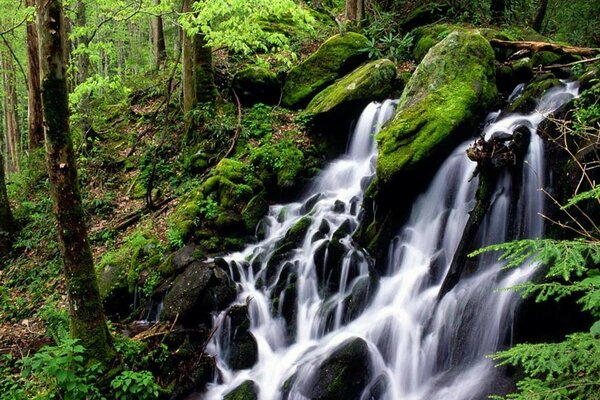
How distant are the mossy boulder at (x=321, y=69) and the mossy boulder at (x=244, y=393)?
299 inches

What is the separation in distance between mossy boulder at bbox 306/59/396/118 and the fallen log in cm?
254

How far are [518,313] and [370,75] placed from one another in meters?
6.76

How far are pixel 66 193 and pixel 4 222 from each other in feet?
22.4

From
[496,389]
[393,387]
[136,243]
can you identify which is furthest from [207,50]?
[496,389]

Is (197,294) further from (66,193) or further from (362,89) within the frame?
(362,89)

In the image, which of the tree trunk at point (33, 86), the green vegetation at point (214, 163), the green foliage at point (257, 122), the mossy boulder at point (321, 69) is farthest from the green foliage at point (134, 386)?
the tree trunk at point (33, 86)

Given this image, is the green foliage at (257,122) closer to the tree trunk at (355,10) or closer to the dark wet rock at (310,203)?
the dark wet rock at (310,203)

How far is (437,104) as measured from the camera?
7977mm

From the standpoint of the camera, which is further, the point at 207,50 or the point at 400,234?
the point at 207,50

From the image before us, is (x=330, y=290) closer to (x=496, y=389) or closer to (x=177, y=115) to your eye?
(x=496, y=389)

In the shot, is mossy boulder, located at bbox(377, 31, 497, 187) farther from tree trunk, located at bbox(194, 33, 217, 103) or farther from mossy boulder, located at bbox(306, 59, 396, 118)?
tree trunk, located at bbox(194, 33, 217, 103)

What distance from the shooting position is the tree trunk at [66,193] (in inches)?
172

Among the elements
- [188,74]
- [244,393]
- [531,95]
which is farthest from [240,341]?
[188,74]

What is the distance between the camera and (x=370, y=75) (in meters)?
10.4
